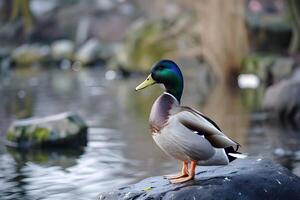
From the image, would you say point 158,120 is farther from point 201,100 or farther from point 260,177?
point 201,100

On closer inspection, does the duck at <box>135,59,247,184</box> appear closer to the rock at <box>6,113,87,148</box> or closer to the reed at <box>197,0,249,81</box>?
the rock at <box>6,113,87,148</box>

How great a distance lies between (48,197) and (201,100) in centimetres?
1197

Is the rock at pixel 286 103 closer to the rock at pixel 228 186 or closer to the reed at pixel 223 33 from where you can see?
the rock at pixel 228 186

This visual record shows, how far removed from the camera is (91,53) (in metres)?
40.0

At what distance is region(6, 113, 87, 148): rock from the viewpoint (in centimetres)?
1270

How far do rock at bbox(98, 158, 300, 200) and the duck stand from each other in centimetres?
20

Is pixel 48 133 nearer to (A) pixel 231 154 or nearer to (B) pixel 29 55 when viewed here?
(A) pixel 231 154

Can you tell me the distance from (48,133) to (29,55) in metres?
28.5

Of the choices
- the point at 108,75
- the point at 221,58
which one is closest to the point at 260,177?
the point at 221,58

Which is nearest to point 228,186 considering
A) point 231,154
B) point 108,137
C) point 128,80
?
point 231,154

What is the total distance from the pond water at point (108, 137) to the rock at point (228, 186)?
6.74ft

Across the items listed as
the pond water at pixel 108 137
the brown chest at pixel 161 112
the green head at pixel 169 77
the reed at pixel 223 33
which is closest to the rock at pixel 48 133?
the pond water at pixel 108 137

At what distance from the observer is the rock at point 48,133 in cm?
1270

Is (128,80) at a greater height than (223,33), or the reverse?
(223,33)
